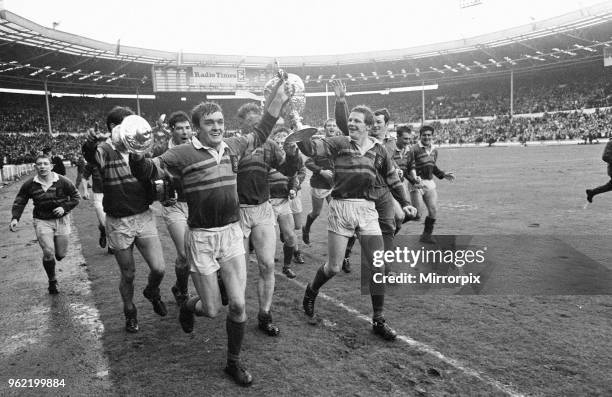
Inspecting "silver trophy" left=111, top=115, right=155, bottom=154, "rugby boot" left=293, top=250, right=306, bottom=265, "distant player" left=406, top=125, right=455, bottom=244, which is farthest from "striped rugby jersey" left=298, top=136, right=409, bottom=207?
"distant player" left=406, top=125, right=455, bottom=244

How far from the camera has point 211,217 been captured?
356 centimetres

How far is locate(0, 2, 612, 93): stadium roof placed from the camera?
114ft

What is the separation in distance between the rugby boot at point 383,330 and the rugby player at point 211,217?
1.36 meters

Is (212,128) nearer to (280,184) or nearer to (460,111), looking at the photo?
(280,184)

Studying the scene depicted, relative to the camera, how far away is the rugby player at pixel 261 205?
4.42 meters

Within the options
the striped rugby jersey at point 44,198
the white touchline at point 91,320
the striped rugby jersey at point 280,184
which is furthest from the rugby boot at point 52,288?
the striped rugby jersey at point 280,184

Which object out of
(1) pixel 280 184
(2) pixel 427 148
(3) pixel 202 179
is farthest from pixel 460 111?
(3) pixel 202 179

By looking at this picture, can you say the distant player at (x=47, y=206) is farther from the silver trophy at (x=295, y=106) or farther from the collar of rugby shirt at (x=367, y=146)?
the collar of rugby shirt at (x=367, y=146)

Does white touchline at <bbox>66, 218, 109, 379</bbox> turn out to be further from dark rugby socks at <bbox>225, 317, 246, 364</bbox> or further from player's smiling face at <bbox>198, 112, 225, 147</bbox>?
player's smiling face at <bbox>198, 112, 225, 147</bbox>

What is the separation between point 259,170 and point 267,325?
1.62 meters

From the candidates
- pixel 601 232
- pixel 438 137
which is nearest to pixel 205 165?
pixel 601 232

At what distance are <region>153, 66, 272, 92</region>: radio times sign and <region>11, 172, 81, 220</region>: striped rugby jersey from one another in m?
42.6

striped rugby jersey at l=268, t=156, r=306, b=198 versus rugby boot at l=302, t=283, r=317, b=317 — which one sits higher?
striped rugby jersey at l=268, t=156, r=306, b=198

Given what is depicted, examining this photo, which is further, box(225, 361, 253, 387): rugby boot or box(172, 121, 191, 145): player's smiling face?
box(172, 121, 191, 145): player's smiling face
